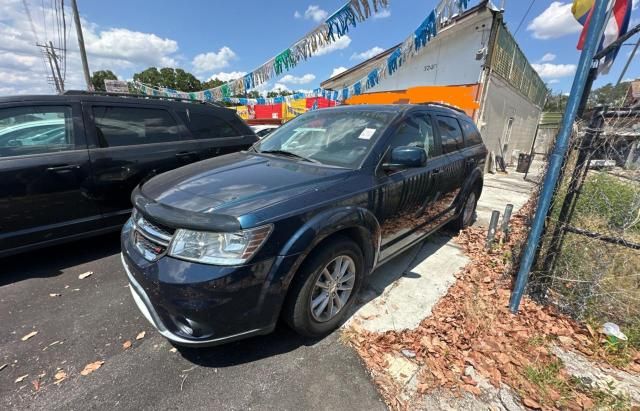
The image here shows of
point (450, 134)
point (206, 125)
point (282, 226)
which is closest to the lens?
point (282, 226)

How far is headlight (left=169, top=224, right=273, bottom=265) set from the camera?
5.57 feet

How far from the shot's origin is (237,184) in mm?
2123

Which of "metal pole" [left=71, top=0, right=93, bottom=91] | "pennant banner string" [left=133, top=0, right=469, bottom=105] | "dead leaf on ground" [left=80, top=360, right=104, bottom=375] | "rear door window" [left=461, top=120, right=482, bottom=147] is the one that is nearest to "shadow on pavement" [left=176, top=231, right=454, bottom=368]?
"dead leaf on ground" [left=80, top=360, right=104, bottom=375]

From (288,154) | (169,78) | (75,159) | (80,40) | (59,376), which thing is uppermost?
(169,78)

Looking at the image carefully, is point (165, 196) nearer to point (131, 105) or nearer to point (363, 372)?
point (363, 372)

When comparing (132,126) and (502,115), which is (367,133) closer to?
(132,126)

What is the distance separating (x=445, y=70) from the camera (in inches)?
394

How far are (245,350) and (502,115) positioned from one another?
42.9ft

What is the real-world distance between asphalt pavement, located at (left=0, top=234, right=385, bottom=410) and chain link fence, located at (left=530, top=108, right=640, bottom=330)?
211cm

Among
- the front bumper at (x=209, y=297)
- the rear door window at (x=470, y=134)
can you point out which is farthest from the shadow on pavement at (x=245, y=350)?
the rear door window at (x=470, y=134)

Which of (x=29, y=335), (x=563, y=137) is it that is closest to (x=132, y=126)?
(x=29, y=335)

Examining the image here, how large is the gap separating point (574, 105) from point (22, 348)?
4.45 m

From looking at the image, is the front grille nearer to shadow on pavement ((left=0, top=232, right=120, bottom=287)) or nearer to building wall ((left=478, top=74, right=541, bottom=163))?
shadow on pavement ((left=0, top=232, right=120, bottom=287))

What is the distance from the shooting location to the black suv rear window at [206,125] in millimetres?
4148
